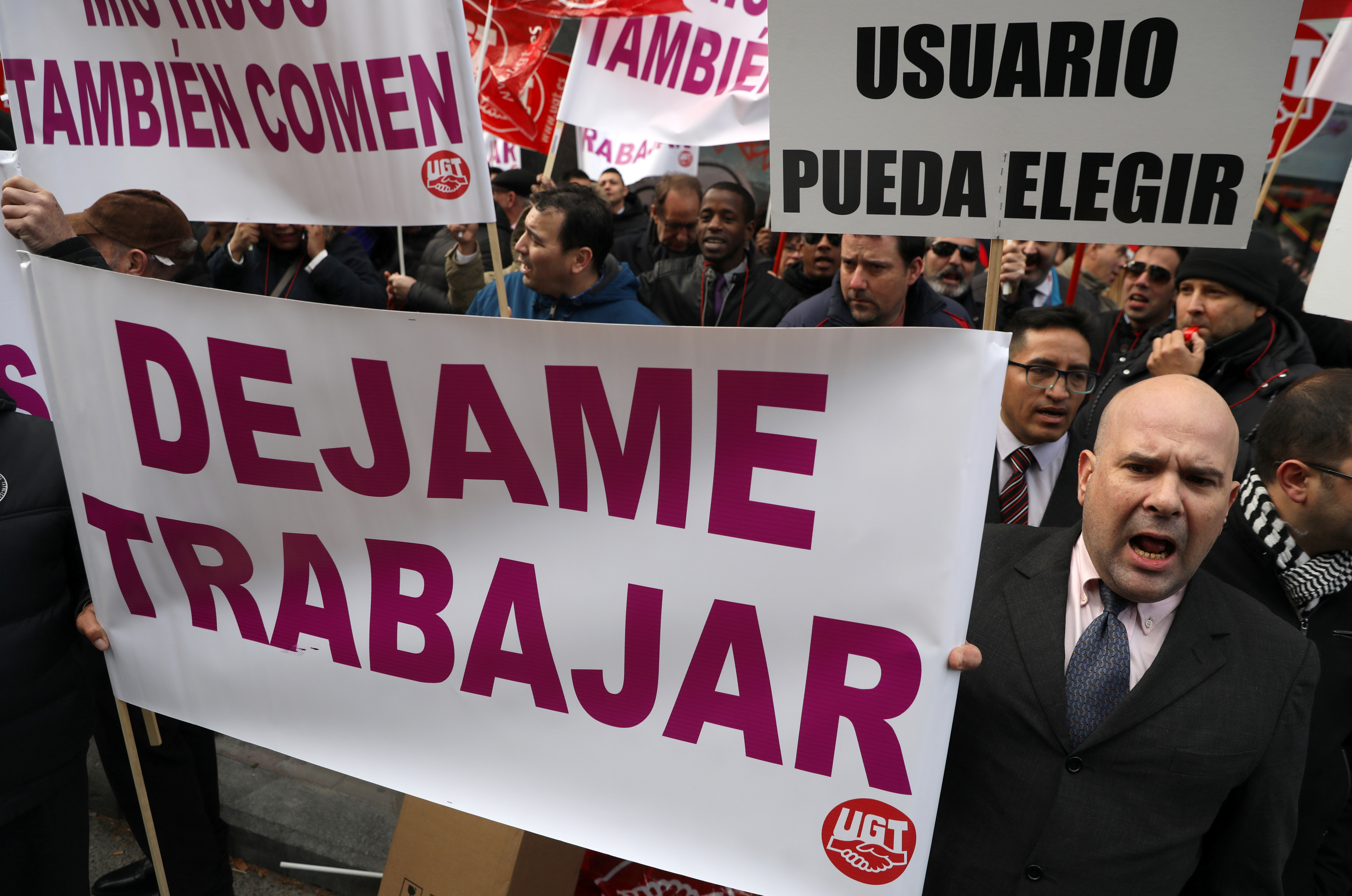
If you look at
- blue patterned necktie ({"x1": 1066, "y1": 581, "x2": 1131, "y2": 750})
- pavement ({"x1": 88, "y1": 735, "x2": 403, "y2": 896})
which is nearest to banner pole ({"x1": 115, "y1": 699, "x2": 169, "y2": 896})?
pavement ({"x1": 88, "y1": 735, "x2": 403, "y2": 896})

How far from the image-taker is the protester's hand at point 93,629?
2282 millimetres

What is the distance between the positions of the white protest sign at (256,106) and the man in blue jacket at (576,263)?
3.33 ft

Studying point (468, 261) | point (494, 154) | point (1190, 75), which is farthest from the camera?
point (494, 154)

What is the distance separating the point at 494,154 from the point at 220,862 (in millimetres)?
6221

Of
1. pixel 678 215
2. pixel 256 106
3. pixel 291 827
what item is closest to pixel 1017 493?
pixel 256 106

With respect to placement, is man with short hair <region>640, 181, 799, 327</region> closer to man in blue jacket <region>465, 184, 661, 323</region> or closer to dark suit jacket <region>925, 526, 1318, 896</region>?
man in blue jacket <region>465, 184, 661, 323</region>

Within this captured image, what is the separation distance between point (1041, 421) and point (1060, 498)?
9.2 inches

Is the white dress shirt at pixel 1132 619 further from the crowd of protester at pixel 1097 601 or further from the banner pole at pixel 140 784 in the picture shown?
the banner pole at pixel 140 784

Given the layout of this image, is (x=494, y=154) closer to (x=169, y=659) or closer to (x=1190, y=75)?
(x=169, y=659)

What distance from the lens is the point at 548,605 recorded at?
6.20 ft

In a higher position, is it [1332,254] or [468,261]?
[1332,254]

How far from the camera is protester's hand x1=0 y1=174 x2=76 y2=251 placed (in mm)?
2396

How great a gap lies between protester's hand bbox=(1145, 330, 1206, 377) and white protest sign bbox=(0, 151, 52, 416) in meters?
3.71

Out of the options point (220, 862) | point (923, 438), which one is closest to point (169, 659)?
point (220, 862)
